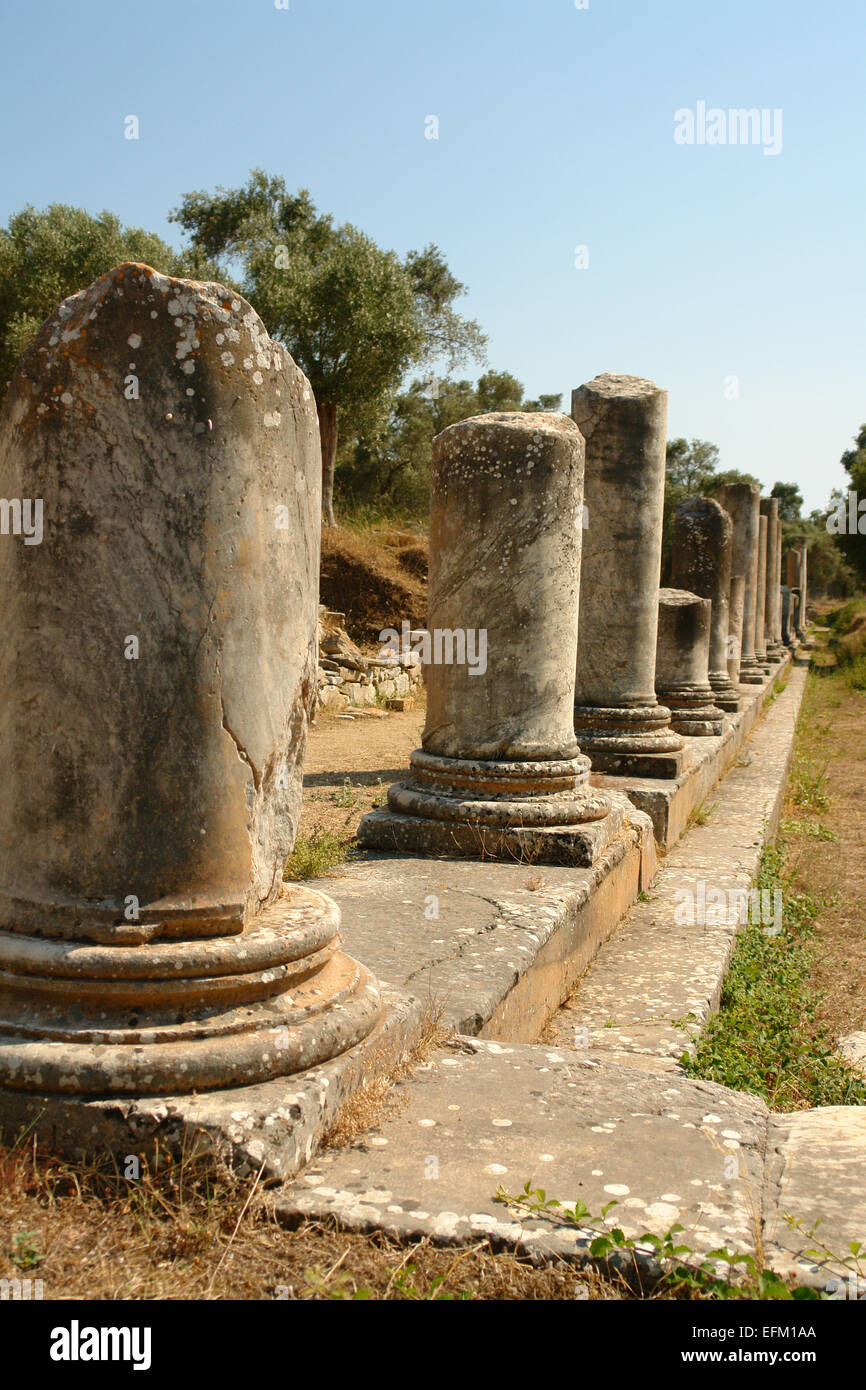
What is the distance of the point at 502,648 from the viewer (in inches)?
202

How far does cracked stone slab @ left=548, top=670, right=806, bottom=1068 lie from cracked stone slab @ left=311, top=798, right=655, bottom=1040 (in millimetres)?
118

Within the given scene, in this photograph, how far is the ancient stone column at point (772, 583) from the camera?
2558 cm

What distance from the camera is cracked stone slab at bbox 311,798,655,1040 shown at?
3293mm

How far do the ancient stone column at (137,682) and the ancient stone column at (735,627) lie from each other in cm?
1238

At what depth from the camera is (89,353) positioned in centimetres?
231

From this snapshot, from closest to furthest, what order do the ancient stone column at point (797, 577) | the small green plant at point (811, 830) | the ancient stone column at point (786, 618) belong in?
the small green plant at point (811, 830), the ancient stone column at point (786, 618), the ancient stone column at point (797, 577)

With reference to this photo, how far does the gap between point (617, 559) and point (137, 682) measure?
5682mm

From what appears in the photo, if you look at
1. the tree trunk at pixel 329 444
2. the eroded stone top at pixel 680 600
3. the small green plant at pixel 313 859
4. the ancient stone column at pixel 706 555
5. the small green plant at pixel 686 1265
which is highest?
the tree trunk at pixel 329 444

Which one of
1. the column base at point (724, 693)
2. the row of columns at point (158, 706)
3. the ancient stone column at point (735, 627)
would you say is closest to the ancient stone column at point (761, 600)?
the ancient stone column at point (735, 627)

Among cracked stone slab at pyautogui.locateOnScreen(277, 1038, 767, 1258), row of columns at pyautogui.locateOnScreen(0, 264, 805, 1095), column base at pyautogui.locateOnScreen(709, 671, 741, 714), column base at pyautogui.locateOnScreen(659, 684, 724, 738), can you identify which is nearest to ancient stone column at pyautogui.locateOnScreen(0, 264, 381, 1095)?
row of columns at pyautogui.locateOnScreen(0, 264, 805, 1095)

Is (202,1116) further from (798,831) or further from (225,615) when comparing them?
(798,831)

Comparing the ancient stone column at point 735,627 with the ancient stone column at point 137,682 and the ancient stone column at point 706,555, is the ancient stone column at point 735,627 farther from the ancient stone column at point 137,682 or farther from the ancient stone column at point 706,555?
the ancient stone column at point 137,682

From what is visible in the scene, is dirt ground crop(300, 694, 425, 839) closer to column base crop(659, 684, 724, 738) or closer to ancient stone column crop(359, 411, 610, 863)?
ancient stone column crop(359, 411, 610, 863)

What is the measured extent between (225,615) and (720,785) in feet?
26.2
